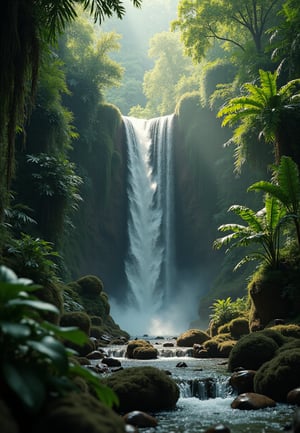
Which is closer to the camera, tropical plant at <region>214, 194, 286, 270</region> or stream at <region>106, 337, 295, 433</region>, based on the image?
stream at <region>106, 337, 295, 433</region>

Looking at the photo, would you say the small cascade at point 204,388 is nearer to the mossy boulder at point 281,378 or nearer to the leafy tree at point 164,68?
the mossy boulder at point 281,378

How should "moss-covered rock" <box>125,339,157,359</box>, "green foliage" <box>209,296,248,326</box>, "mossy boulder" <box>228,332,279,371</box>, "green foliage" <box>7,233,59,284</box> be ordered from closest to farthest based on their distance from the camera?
"mossy boulder" <box>228,332,279,371</box>
"green foliage" <box>7,233,59,284</box>
"moss-covered rock" <box>125,339,157,359</box>
"green foliage" <box>209,296,248,326</box>

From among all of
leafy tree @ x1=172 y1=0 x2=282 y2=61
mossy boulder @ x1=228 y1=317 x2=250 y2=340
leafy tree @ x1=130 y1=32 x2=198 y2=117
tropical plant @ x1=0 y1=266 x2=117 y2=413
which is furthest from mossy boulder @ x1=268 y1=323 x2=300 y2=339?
leafy tree @ x1=130 y1=32 x2=198 y2=117

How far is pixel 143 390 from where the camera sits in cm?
538

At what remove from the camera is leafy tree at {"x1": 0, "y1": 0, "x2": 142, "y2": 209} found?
19.6 ft

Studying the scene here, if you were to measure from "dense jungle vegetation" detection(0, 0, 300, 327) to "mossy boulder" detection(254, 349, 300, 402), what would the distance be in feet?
14.2

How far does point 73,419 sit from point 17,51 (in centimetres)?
579

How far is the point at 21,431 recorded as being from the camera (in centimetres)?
202

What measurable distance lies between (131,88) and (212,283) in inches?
1584

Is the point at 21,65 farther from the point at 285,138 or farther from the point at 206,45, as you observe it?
the point at 206,45

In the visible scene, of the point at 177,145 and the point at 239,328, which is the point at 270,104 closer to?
the point at 239,328

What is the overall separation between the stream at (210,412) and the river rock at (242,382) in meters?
0.12

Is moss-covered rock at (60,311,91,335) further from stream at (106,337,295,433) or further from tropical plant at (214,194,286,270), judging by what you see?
tropical plant at (214,194,286,270)

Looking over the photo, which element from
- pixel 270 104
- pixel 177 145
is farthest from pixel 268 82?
pixel 177 145
